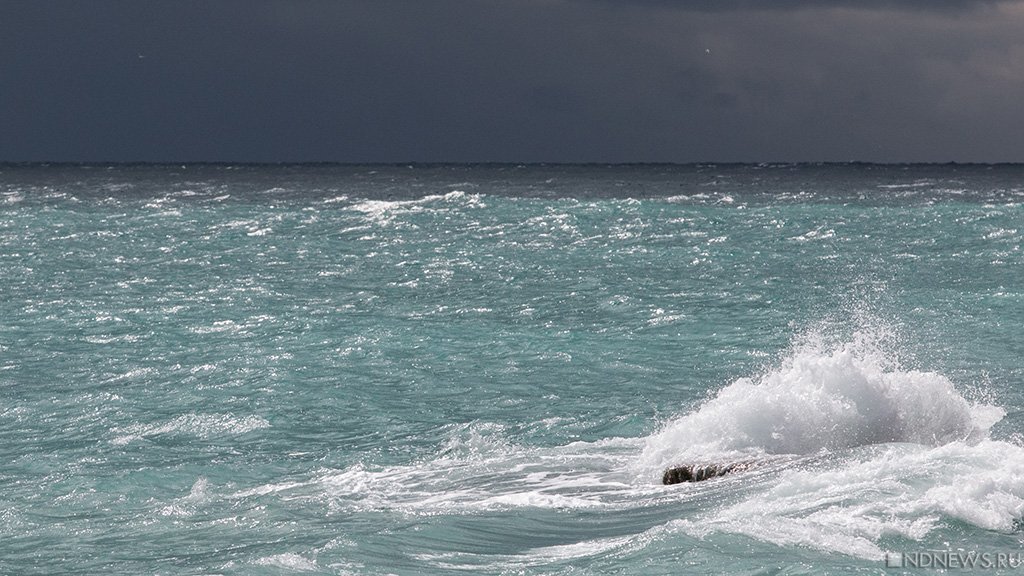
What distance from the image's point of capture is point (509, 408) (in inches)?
567

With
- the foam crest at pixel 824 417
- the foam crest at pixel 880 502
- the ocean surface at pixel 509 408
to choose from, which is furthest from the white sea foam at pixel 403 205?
the foam crest at pixel 880 502

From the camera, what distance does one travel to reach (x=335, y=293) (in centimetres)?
2427

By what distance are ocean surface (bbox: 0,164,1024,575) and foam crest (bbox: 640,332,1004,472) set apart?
0.11 feet

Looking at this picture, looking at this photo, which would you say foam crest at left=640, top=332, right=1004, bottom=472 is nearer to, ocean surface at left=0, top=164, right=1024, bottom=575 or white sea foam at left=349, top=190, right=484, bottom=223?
ocean surface at left=0, top=164, right=1024, bottom=575

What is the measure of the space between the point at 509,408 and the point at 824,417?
4.09 meters

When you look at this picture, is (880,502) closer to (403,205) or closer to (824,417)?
(824,417)

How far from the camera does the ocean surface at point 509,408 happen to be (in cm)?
877

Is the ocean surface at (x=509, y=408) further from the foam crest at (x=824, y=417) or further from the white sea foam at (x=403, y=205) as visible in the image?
the white sea foam at (x=403, y=205)

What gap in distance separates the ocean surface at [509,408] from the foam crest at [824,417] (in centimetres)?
3

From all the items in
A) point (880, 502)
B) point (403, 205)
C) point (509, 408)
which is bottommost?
point (509, 408)

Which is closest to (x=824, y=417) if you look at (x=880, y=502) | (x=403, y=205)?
(x=880, y=502)

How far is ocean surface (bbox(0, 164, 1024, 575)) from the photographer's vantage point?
28.8ft

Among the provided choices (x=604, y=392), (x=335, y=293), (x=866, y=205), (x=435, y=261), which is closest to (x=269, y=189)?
(x=866, y=205)

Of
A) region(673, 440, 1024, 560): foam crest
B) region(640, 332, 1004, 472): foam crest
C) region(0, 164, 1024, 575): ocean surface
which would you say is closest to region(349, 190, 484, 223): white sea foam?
region(0, 164, 1024, 575): ocean surface
